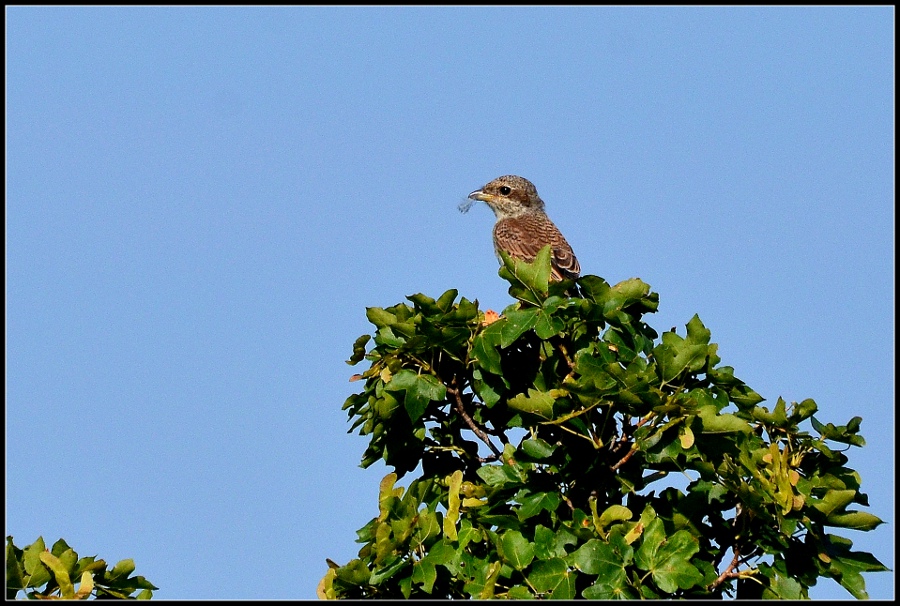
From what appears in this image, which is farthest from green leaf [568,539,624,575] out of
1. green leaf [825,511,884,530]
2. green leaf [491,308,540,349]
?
green leaf [825,511,884,530]

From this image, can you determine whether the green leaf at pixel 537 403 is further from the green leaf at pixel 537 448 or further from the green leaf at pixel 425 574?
the green leaf at pixel 425 574

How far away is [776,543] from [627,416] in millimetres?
1058

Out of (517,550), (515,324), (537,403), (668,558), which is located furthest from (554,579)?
(515,324)

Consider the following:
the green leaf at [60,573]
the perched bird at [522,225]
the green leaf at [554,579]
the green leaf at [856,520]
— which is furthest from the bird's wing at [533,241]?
the green leaf at [60,573]

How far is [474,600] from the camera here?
5.14 m

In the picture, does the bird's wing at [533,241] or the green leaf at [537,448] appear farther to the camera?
the bird's wing at [533,241]

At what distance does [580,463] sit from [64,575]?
294 centimetres

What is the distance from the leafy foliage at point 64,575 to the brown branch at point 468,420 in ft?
6.78

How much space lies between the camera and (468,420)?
6.29 m

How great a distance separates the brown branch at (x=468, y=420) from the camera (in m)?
6.29

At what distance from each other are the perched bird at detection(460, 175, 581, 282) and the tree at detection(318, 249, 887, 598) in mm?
4066

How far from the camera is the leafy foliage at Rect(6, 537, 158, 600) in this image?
585 centimetres

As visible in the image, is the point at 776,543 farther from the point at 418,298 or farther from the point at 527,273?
the point at 418,298

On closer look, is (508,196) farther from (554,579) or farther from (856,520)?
(554,579)
